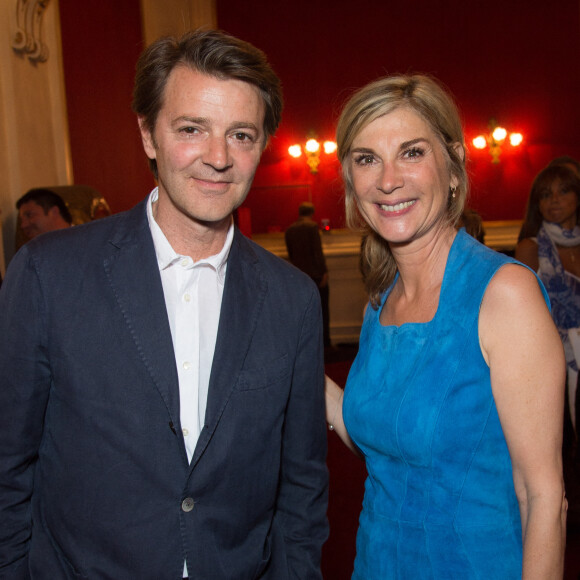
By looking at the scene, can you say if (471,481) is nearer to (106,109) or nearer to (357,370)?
(357,370)

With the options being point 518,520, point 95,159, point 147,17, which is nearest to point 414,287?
point 518,520

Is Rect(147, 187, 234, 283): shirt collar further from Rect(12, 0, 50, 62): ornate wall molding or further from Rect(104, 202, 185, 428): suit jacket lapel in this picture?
Rect(12, 0, 50, 62): ornate wall molding

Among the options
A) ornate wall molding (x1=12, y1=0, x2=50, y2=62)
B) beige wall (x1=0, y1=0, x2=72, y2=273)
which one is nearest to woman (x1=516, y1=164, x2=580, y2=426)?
beige wall (x1=0, y1=0, x2=72, y2=273)

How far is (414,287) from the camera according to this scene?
159cm

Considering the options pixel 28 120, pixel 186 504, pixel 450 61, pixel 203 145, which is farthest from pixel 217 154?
pixel 450 61

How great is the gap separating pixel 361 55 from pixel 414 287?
9.19 metres

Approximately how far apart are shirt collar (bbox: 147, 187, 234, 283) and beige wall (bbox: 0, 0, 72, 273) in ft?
8.78

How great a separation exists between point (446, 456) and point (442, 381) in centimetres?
16

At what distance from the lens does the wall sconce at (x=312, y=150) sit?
9.95 metres

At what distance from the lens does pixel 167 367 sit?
4.04 ft

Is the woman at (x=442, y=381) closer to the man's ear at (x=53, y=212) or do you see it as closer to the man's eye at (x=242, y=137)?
the man's eye at (x=242, y=137)

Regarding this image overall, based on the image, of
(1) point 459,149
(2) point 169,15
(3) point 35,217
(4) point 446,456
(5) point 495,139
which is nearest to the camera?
(4) point 446,456

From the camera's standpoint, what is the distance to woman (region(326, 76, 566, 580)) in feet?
4.02

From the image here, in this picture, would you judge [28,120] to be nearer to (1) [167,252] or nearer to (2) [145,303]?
(1) [167,252]
